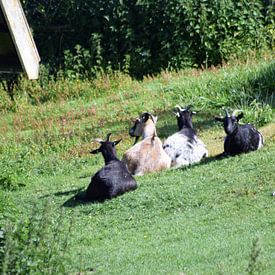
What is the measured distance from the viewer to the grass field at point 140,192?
896cm

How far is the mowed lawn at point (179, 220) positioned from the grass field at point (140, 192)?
0.6 inches

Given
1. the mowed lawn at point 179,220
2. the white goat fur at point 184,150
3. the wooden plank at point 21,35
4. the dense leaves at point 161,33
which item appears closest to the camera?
the wooden plank at point 21,35

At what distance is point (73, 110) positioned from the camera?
71.1 ft

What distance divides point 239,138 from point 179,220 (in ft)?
11.6

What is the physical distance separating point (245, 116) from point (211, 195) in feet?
16.0

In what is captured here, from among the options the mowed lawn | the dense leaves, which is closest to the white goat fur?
Answer: the mowed lawn

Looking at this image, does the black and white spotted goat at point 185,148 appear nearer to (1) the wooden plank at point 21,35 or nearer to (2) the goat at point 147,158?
(2) the goat at point 147,158

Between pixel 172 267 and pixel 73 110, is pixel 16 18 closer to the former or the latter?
pixel 172 267

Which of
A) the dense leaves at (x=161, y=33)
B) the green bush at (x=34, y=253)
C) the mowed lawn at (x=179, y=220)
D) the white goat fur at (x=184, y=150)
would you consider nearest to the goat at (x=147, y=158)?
the white goat fur at (x=184, y=150)

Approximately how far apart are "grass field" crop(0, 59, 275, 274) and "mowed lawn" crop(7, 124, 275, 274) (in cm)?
2

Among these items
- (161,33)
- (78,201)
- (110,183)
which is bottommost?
(78,201)

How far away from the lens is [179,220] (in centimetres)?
1190

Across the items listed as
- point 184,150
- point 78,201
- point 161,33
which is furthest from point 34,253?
point 161,33

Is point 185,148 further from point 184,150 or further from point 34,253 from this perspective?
point 34,253
